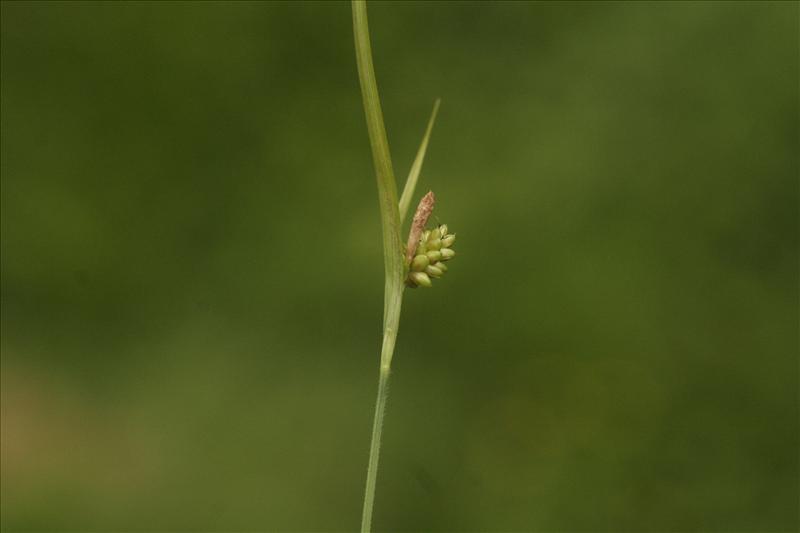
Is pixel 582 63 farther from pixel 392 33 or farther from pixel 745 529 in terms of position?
pixel 745 529

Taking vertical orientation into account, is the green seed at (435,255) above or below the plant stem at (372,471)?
above

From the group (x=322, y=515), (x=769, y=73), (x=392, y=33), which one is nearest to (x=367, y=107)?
(x=322, y=515)

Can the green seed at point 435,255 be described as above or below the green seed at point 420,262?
above

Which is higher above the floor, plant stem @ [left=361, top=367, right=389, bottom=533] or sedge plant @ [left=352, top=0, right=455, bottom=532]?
sedge plant @ [left=352, top=0, right=455, bottom=532]

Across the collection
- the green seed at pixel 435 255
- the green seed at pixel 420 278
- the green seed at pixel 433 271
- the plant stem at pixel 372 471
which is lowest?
the plant stem at pixel 372 471

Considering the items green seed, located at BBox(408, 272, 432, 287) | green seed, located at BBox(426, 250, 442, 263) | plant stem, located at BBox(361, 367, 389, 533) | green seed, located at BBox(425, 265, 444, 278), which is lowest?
plant stem, located at BBox(361, 367, 389, 533)

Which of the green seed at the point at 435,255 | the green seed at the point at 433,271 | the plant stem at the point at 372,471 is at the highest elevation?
the green seed at the point at 435,255
